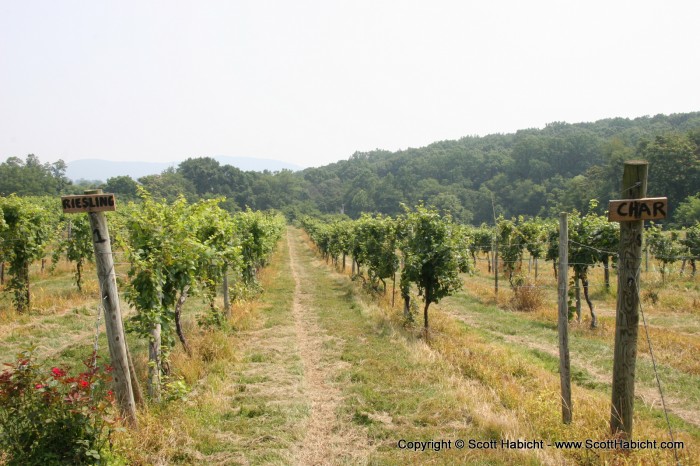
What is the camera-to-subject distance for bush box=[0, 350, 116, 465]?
4070 mm

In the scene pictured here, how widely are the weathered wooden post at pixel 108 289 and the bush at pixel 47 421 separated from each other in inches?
43.1

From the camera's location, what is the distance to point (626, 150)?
228 feet

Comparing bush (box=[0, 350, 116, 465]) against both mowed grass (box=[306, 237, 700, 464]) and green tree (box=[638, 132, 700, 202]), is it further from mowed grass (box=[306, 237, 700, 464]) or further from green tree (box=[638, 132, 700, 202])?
green tree (box=[638, 132, 700, 202])

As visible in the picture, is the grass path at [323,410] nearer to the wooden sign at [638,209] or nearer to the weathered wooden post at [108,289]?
the weathered wooden post at [108,289]

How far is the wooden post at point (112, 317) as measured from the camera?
538cm

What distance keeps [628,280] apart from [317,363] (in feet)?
20.9

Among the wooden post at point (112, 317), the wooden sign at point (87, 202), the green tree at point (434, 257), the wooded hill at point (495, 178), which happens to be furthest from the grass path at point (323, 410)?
the wooded hill at point (495, 178)

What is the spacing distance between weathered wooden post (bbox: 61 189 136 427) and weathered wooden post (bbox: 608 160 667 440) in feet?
20.2

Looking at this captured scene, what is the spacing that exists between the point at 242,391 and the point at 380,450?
3.11 metres

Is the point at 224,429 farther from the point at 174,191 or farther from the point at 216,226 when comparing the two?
the point at 174,191

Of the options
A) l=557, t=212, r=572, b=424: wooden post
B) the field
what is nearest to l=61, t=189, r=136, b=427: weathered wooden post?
the field

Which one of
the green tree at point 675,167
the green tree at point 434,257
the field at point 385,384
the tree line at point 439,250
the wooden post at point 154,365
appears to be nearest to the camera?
the field at point 385,384

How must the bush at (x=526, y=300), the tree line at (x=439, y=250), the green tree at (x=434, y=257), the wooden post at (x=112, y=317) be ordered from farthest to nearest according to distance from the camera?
the bush at (x=526, y=300)
the tree line at (x=439, y=250)
the green tree at (x=434, y=257)
the wooden post at (x=112, y=317)

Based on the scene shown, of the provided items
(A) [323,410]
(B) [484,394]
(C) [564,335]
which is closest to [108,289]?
(A) [323,410]
